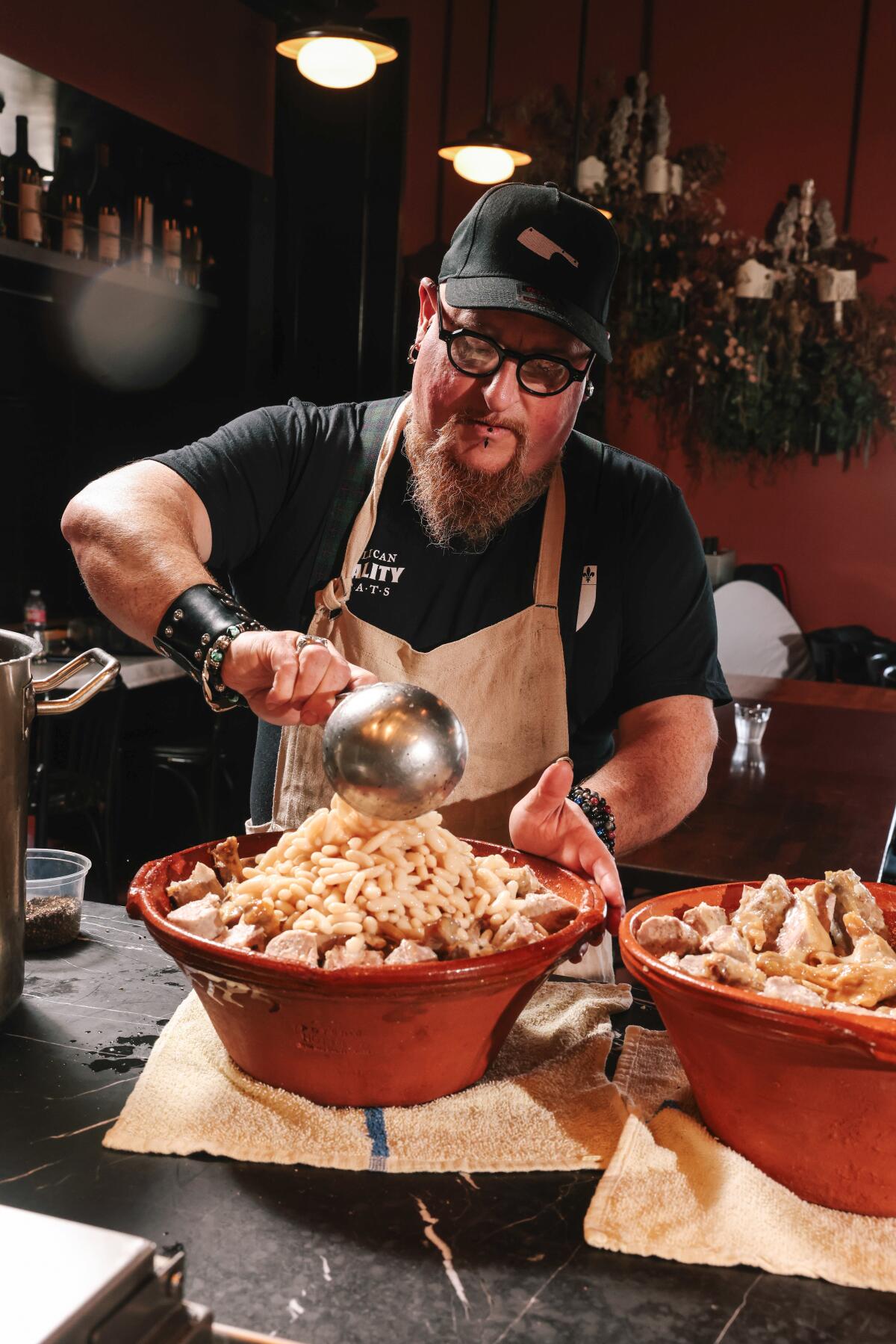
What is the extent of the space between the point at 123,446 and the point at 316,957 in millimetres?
5117

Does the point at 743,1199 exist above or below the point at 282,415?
below

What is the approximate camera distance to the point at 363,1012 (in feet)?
3.67

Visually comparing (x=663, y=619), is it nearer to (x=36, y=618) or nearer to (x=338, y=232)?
(x=36, y=618)

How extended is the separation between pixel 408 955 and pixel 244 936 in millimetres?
170

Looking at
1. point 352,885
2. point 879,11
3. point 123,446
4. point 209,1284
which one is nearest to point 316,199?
point 123,446

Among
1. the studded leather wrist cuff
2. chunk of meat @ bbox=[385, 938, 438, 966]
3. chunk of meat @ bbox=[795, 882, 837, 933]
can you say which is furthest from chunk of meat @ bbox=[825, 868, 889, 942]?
the studded leather wrist cuff

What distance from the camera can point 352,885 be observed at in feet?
4.04

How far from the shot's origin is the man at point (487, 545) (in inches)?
73.7

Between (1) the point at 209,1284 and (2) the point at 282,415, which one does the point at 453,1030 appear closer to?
(1) the point at 209,1284

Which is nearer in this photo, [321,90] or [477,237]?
[477,237]

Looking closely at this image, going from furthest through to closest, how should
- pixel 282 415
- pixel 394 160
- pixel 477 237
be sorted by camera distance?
pixel 394 160 → pixel 282 415 → pixel 477 237

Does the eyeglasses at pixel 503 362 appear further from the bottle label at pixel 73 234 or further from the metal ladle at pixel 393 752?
the bottle label at pixel 73 234

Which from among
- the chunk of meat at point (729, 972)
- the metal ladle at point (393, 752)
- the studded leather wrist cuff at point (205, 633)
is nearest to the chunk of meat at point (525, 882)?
the metal ladle at point (393, 752)

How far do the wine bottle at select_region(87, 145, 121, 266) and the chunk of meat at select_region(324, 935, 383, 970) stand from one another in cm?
437
